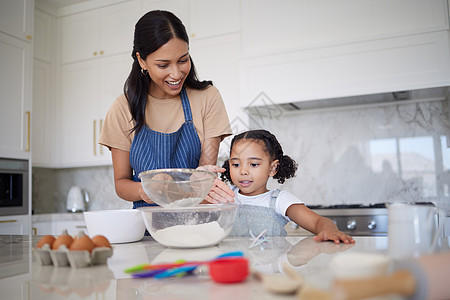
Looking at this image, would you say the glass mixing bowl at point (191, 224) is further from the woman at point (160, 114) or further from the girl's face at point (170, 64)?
the girl's face at point (170, 64)

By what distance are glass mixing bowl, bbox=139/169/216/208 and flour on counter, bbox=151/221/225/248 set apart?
117 millimetres

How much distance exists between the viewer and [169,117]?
1572 mm

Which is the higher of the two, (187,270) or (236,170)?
(236,170)

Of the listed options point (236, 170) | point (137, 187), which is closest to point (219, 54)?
point (236, 170)

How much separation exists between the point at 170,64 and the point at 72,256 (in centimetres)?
85

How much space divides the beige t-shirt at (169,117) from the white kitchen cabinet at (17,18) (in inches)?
76.6

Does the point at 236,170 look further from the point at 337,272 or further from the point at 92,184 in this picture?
the point at 92,184

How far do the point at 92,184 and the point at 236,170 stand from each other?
2564mm

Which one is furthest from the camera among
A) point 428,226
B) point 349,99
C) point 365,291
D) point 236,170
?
point 349,99

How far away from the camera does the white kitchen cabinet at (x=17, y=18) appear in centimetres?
294

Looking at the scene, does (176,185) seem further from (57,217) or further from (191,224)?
(57,217)

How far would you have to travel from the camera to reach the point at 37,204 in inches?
152

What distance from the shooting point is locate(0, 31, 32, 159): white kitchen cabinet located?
2.88 metres

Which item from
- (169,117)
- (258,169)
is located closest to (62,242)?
(169,117)
